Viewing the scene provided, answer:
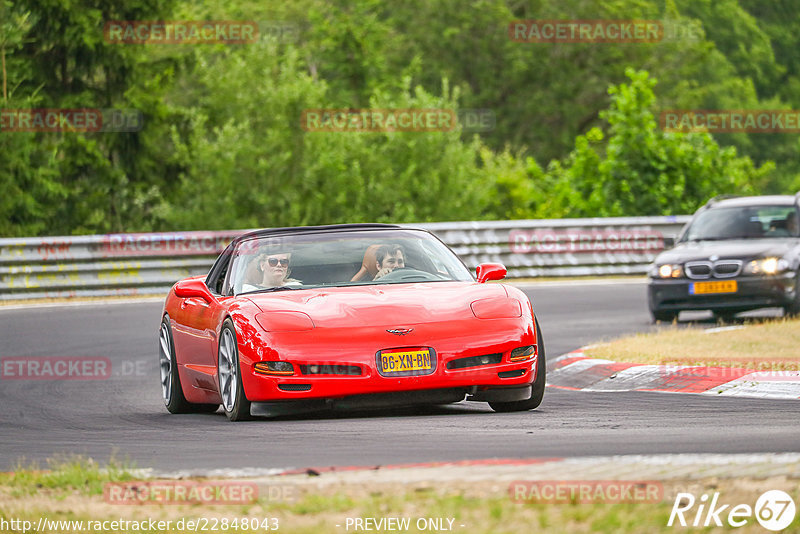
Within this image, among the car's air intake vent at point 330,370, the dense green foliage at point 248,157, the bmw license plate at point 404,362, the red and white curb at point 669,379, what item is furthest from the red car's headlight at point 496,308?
the dense green foliage at point 248,157

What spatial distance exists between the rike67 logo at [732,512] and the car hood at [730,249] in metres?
12.2

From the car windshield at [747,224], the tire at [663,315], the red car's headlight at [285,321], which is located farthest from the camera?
the car windshield at [747,224]

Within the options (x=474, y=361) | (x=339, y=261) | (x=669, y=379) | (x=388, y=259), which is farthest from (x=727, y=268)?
(x=474, y=361)

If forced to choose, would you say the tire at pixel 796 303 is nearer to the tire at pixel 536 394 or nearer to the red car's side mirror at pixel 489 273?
the red car's side mirror at pixel 489 273

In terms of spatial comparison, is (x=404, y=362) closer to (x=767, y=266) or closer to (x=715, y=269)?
(x=715, y=269)

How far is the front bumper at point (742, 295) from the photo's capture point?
17.1 m

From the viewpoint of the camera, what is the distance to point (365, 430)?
28.3 feet

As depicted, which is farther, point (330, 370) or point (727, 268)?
point (727, 268)

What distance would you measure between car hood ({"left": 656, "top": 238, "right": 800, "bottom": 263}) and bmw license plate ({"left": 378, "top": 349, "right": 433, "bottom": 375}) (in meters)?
8.98

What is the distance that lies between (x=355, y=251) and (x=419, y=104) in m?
28.2

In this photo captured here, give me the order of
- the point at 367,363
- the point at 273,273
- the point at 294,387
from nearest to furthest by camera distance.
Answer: the point at 367,363 → the point at 294,387 → the point at 273,273

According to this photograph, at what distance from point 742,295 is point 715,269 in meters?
0.43

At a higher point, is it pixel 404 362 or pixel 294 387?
pixel 404 362

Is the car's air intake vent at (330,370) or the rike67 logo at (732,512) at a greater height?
the rike67 logo at (732,512)
